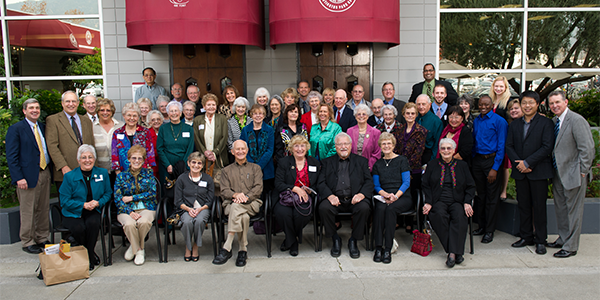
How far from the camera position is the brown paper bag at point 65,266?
12.5 ft

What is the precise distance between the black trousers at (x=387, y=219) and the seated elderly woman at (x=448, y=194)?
0.27 metres

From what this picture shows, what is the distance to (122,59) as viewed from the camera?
7766 millimetres

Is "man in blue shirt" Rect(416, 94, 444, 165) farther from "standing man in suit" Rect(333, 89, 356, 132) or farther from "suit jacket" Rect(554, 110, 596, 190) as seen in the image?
"suit jacket" Rect(554, 110, 596, 190)

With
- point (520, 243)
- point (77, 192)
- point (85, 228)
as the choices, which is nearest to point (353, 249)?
point (520, 243)

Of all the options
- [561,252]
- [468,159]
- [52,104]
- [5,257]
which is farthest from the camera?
[52,104]

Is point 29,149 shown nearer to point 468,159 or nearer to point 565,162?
point 468,159

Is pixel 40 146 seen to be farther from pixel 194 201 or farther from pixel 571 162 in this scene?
pixel 571 162

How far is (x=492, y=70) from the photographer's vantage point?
774 cm

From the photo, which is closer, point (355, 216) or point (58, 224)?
point (58, 224)

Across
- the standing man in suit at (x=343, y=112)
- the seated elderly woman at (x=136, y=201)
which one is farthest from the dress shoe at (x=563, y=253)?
the seated elderly woman at (x=136, y=201)

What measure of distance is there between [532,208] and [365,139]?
2095mm

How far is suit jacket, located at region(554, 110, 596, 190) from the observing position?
427 centimetres

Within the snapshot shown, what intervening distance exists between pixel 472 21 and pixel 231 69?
4692 mm

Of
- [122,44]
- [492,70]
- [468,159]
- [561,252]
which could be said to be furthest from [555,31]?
[122,44]
